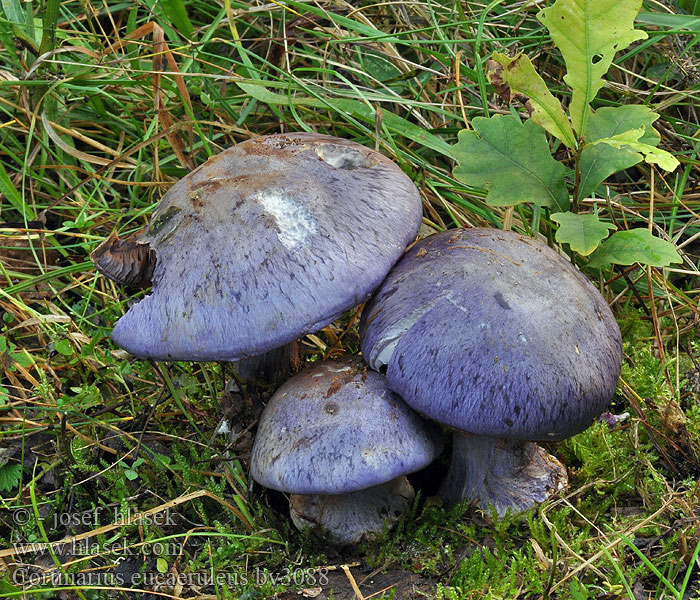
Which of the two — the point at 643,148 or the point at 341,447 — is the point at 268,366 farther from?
the point at 643,148

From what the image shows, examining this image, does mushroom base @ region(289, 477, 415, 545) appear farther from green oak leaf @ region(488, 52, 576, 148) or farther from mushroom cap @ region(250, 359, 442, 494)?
green oak leaf @ region(488, 52, 576, 148)

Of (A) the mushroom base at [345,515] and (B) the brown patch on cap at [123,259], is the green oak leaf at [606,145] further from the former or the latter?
(B) the brown patch on cap at [123,259]

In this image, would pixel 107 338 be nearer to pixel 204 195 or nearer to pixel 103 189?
pixel 103 189

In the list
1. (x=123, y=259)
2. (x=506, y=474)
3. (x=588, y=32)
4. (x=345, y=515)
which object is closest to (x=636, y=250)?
(x=588, y=32)

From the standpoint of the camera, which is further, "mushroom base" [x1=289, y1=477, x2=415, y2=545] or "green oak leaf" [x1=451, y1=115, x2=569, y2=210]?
"green oak leaf" [x1=451, y1=115, x2=569, y2=210]

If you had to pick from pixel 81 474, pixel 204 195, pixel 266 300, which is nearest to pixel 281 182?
pixel 204 195

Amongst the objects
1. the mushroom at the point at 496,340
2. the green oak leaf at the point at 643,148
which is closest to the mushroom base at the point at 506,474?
the mushroom at the point at 496,340

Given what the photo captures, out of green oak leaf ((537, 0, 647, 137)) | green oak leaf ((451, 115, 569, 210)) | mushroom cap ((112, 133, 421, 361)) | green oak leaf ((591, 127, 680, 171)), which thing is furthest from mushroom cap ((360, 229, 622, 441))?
green oak leaf ((537, 0, 647, 137))
